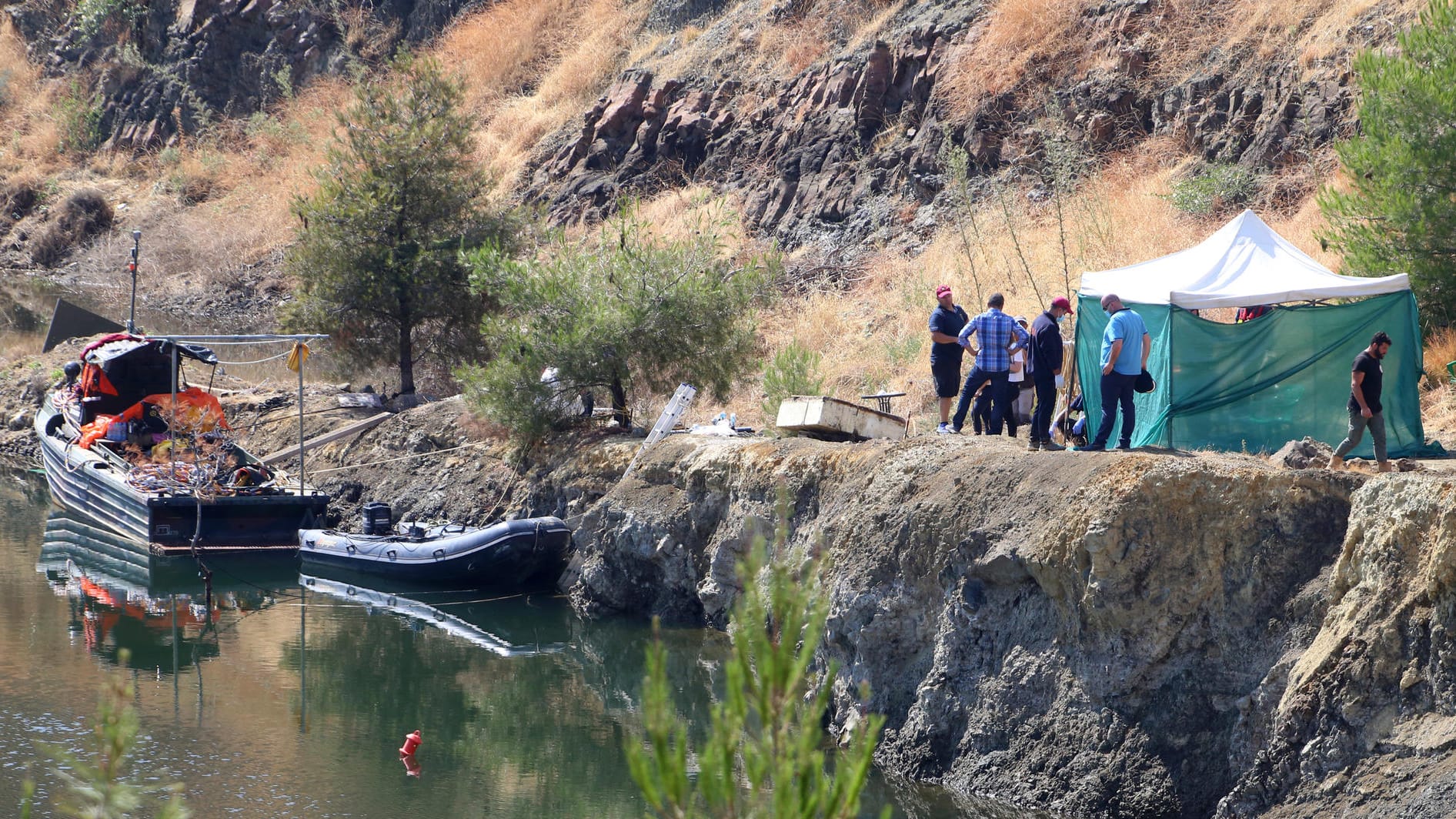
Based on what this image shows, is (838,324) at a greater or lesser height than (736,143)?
lesser

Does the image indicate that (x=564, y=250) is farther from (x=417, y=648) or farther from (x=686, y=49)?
(x=686, y=49)

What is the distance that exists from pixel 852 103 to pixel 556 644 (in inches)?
788

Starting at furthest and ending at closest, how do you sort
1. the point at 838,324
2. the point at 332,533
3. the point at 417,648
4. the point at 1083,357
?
the point at 838,324, the point at 332,533, the point at 417,648, the point at 1083,357

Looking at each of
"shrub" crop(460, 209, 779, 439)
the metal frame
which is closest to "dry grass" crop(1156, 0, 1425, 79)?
"shrub" crop(460, 209, 779, 439)

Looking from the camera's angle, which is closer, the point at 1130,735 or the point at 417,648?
the point at 1130,735

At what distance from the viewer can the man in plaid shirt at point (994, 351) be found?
48.7ft

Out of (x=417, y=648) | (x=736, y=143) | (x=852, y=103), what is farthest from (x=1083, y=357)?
(x=736, y=143)

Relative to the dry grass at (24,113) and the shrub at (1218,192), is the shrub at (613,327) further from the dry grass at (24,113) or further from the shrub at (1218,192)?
the dry grass at (24,113)

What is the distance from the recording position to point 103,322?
111 ft

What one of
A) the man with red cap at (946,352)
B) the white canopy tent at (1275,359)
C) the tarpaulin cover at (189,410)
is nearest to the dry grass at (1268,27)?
the white canopy tent at (1275,359)

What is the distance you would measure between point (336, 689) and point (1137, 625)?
923 cm

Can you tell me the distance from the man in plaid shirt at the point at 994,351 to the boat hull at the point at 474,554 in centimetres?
676

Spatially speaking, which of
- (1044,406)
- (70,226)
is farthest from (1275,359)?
(70,226)

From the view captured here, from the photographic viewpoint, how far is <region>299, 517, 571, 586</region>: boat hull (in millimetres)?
19484
